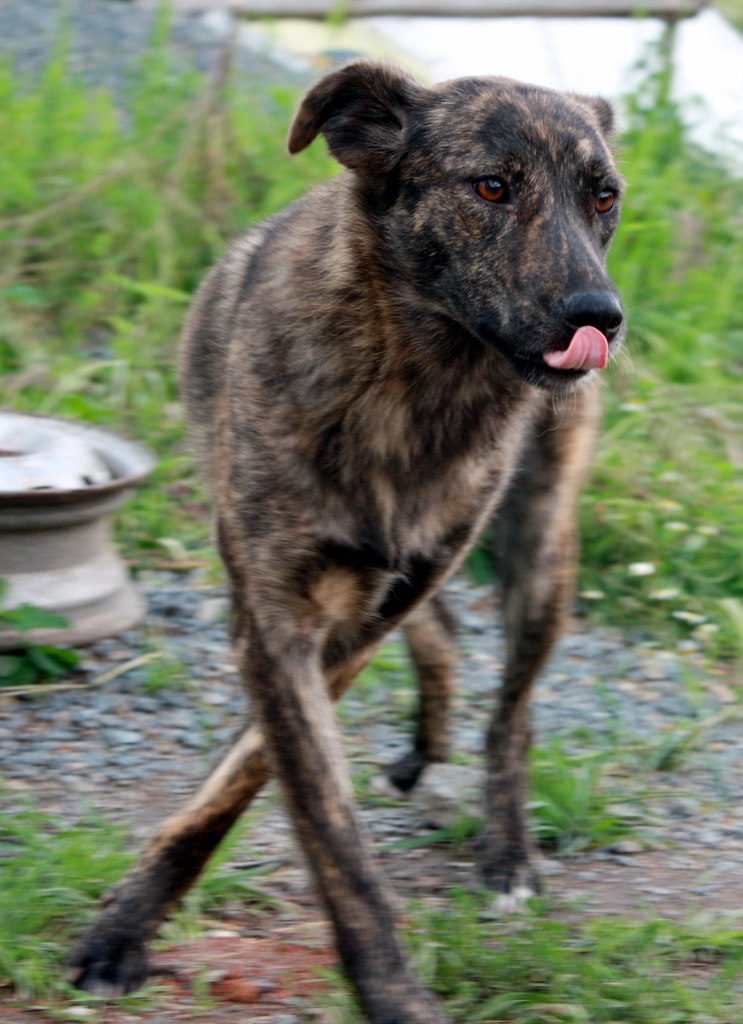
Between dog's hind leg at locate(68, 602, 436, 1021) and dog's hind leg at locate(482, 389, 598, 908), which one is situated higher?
dog's hind leg at locate(482, 389, 598, 908)

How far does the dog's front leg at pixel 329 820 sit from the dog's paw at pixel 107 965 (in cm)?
47

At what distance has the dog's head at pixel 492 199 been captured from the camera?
10.6 feet

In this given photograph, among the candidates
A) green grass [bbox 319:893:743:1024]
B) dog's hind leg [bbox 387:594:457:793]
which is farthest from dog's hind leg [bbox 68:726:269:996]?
dog's hind leg [bbox 387:594:457:793]

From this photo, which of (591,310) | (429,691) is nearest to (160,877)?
(429,691)

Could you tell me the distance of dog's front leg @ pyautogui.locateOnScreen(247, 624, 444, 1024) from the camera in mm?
3143

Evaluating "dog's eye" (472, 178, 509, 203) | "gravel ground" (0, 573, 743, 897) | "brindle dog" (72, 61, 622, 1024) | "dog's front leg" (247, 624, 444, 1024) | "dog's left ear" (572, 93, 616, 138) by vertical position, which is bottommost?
"gravel ground" (0, 573, 743, 897)

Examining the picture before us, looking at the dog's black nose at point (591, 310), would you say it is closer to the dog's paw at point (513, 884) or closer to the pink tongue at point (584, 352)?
the pink tongue at point (584, 352)

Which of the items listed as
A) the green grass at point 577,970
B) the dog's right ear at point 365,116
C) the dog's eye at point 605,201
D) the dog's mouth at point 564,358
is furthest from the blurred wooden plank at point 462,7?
the green grass at point 577,970

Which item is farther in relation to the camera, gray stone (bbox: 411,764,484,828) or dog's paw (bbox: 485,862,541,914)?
gray stone (bbox: 411,764,484,828)

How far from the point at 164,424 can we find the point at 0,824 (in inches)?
105

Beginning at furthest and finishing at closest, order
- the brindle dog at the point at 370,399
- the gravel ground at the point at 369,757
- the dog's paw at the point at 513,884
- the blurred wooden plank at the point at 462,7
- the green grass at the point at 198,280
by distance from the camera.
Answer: the blurred wooden plank at the point at 462,7, the green grass at the point at 198,280, the dog's paw at the point at 513,884, the gravel ground at the point at 369,757, the brindle dog at the point at 370,399

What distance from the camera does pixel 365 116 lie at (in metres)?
3.62

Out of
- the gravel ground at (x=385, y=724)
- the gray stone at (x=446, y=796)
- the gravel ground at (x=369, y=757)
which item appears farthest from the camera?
the gray stone at (x=446, y=796)

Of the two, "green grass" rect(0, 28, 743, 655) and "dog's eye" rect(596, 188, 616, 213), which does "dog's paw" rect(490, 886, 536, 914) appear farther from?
"green grass" rect(0, 28, 743, 655)
